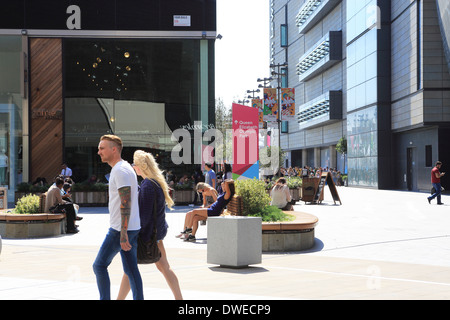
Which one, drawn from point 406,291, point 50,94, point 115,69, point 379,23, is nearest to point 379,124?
point 379,23

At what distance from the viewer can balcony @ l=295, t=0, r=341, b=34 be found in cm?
6101

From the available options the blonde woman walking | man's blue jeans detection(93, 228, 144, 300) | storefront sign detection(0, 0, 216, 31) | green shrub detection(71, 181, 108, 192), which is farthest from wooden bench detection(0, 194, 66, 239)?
storefront sign detection(0, 0, 216, 31)

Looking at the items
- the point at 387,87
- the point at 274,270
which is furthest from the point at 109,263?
the point at 387,87

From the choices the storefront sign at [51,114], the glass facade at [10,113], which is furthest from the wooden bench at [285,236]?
the glass facade at [10,113]

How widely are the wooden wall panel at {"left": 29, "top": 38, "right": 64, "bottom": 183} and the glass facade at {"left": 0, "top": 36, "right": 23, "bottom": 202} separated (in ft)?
2.19

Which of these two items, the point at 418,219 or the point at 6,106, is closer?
the point at 418,219

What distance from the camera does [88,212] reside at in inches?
795

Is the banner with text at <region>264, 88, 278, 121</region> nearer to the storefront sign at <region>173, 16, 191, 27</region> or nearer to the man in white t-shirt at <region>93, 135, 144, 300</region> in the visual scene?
the storefront sign at <region>173, 16, 191, 27</region>

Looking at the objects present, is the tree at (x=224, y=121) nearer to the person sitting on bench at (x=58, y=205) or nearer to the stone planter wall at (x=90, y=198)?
the stone planter wall at (x=90, y=198)

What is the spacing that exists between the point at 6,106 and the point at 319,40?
43803 mm

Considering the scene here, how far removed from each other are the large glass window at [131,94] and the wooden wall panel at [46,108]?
2.24ft

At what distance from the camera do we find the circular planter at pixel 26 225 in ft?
42.3

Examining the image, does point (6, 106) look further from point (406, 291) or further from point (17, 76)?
point (406, 291)

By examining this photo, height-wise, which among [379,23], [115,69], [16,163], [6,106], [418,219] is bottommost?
[418,219]
